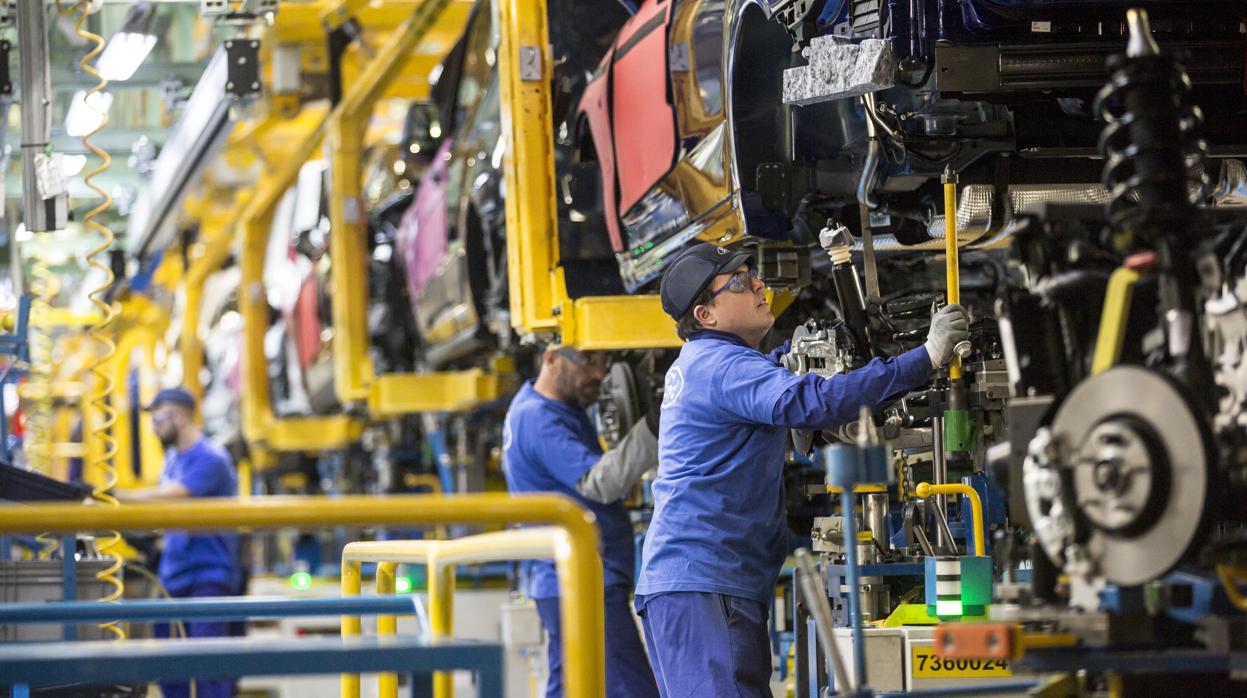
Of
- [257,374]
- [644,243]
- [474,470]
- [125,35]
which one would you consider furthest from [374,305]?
[644,243]

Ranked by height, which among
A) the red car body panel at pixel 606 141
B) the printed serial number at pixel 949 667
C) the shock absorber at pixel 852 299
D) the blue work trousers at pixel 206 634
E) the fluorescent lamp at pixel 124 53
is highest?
the fluorescent lamp at pixel 124 53

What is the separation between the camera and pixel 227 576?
351 inches

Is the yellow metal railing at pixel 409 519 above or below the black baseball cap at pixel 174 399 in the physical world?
below

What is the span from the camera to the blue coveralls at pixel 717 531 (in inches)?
175

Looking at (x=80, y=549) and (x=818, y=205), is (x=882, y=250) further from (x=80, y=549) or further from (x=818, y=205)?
(x=80, y=549)

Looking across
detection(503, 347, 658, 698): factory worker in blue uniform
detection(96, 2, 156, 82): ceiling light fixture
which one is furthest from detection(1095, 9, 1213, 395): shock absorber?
detection(96, 2, 156, 82): ceiling light fixture

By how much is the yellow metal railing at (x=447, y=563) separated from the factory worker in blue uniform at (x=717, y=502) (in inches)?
24.3

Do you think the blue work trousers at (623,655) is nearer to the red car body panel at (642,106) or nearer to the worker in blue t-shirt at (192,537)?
the red car body panel at (642,106)

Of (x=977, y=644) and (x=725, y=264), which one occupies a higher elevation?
(x=725, y=264)

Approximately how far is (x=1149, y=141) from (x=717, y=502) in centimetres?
187

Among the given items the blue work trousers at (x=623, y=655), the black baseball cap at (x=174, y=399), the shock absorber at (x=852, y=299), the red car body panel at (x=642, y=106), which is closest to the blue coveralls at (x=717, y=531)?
the shock absorber at (x=852, y=299)

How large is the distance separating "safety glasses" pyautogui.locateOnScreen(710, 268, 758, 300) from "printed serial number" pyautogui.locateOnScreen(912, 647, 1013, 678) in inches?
44.1

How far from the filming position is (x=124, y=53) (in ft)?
33.0

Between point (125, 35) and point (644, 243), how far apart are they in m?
5.05
